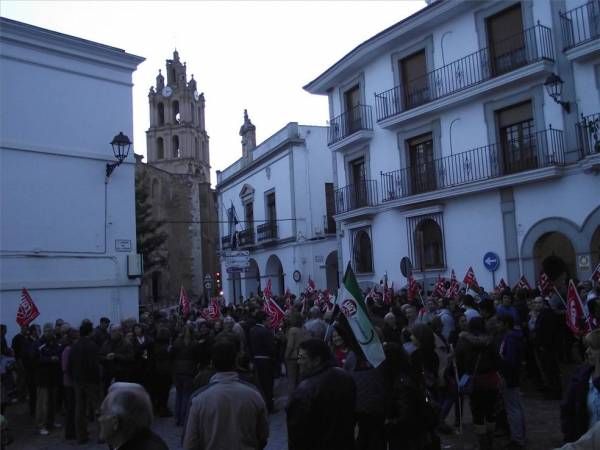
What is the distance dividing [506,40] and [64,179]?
12231 mm

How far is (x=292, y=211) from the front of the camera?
2819 cm

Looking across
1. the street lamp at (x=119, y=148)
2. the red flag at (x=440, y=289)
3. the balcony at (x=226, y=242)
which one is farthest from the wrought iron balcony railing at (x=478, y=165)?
the balcony at (x=226, y=242)

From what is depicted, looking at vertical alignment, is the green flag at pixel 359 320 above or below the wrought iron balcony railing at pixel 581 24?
below

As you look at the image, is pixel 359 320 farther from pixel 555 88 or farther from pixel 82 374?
pixel 555 88

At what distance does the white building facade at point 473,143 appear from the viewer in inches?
594

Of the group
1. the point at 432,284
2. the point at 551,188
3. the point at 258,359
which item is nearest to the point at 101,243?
the point at 258,359

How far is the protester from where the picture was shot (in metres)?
4.01

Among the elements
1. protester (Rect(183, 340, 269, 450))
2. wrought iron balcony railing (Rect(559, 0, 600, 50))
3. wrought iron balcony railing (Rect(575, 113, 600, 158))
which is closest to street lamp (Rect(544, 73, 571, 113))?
wrought iron balcony railing (Rect(575, 113, 600, 158))

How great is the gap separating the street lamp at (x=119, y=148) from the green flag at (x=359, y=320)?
9569 mm

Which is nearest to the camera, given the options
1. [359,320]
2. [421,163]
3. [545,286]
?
[359,320]

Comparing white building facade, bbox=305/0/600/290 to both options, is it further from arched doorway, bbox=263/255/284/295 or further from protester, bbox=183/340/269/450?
protester, bbox=183/340/269/450

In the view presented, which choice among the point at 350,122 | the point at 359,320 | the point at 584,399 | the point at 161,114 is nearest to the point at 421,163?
the point at 350,122

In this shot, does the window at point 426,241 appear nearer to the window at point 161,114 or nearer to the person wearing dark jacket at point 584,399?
the person wearing dark jacket at point 584,399

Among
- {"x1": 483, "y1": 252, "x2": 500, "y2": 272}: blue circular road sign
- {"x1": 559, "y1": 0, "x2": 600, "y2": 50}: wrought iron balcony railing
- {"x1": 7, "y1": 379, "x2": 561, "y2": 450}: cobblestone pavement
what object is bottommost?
{"x1": 7, "y1": 379, "x2": 561, "y2": 450}: cobblestone pavement
